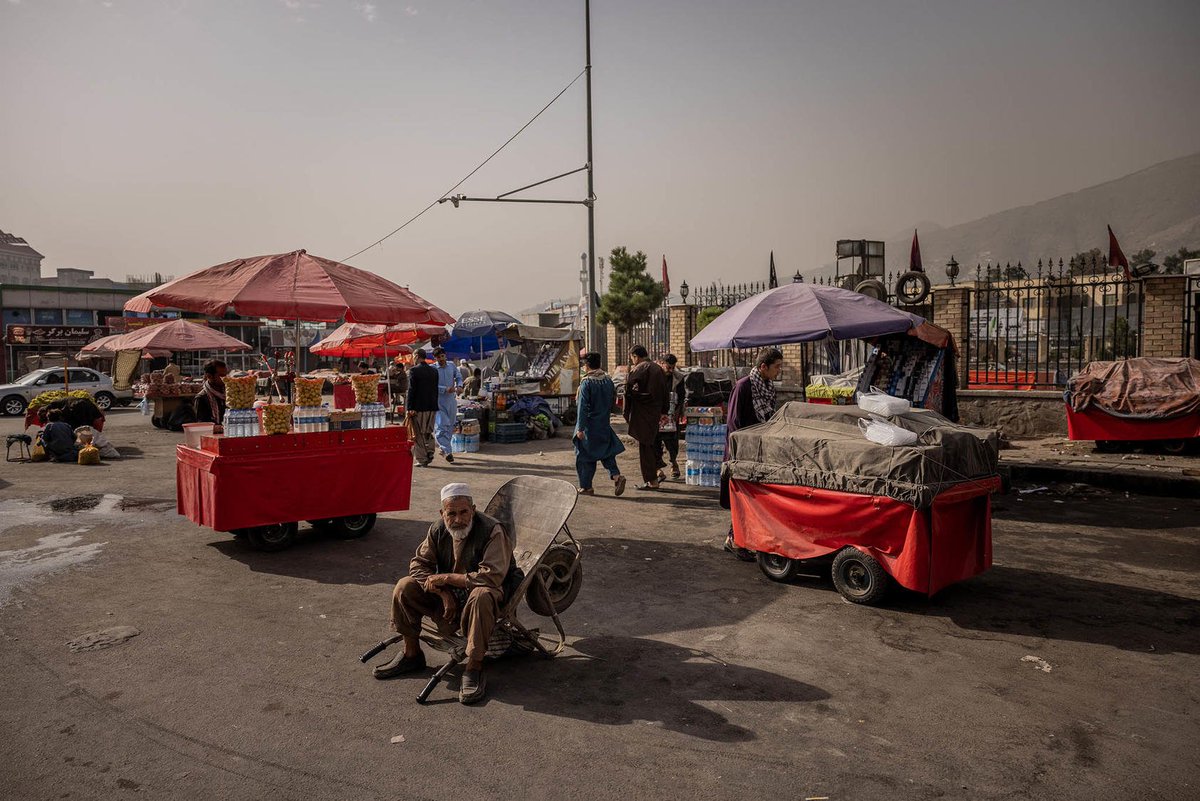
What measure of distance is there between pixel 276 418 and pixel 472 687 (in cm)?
433

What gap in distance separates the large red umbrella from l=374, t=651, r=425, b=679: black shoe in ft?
13.6

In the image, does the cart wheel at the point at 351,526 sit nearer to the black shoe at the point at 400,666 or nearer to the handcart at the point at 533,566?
the handcart at the point at 533,566

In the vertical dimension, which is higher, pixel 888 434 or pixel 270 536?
pixel 888 434

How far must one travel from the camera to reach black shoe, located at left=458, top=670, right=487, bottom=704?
4480 millimetres

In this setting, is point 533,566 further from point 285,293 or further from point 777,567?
point 285,293

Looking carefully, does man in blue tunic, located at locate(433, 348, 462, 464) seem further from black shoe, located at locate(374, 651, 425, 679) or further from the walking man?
black shoe, located at locate(374, 651, 425, 679)

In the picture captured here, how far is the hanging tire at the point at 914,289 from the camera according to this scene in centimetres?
1373

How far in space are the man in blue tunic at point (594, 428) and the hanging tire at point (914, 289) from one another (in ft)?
20.4

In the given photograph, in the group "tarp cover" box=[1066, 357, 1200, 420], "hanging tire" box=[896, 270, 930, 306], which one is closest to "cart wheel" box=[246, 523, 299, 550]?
"hanging tire" box=[896, 270, 930, 306]

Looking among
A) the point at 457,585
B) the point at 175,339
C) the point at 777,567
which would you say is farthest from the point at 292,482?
the point at 175,339

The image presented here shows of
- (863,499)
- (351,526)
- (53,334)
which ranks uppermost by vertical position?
(53,334)

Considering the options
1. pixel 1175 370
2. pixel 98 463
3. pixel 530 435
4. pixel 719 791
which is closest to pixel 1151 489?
pixel 1175 370

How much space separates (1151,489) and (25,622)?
40.9ft

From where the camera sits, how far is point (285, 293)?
26.6 feet
